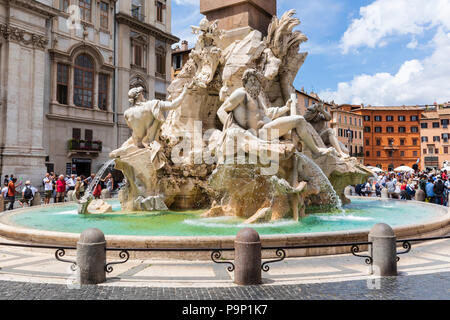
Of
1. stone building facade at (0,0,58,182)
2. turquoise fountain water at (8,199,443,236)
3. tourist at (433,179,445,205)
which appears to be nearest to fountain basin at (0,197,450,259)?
turquoise fountain water at (8,199,443,236)

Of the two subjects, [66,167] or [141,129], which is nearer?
[141,129]

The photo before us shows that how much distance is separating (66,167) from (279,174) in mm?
25982

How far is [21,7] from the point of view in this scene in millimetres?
26172

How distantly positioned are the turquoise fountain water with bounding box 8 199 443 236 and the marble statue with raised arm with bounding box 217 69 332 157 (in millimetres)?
2009

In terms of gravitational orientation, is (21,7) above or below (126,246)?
above

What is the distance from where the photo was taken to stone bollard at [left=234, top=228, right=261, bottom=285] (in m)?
4.32

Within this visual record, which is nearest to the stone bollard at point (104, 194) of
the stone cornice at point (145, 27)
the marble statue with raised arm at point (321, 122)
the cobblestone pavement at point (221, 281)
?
the marble statue with raised arm at point (321, 122)

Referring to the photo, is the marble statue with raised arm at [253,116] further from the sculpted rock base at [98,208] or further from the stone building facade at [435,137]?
the stone building facade at [435,137]

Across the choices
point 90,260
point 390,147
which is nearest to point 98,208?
point 90,260

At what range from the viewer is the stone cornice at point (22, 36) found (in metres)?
25.3

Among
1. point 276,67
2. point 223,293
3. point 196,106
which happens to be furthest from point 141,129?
point 223,293

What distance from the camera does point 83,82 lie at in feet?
104

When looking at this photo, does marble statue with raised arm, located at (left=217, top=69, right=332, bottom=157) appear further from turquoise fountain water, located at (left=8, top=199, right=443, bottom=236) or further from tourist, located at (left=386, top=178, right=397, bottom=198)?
tourist, located at (left=386, top=178, right=397, bottom=198)
